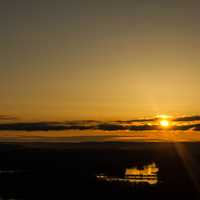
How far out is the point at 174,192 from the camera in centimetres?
5688

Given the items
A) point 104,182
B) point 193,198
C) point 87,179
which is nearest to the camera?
point 193,198

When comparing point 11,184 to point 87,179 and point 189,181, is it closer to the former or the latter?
point 87,179

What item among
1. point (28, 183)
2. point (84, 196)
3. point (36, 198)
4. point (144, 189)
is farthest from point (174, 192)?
point (28, 183)

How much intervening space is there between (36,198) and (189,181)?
22.8 metres

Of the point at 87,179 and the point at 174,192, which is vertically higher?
the point at 87,179

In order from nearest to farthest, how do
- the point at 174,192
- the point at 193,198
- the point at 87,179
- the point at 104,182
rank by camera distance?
the point at 193,198
the point at 174,192
the point at 104,182
the point at 87,179

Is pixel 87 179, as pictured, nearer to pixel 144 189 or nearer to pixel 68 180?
pixel 68 180

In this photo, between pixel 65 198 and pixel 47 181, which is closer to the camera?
pixel 65 198

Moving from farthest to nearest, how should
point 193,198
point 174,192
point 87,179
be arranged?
1. point 87,179
2. point 174,192
3. point 193,198

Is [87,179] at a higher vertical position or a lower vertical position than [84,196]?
higher

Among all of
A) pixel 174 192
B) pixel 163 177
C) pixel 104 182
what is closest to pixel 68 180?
pixel 104 182

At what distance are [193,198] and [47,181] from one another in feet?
73.3

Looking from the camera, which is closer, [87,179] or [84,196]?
[84,196]

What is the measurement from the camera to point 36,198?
2122 inches
